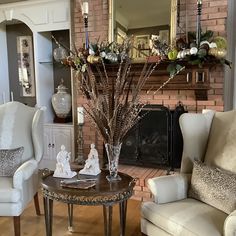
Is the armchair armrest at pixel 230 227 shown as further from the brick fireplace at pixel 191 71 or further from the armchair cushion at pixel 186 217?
the brick fireplace at pixel 191 71

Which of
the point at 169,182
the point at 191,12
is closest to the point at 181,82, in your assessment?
the point at 191,12

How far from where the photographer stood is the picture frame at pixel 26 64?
14.5 ft

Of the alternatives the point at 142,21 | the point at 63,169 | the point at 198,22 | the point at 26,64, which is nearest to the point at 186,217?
the point at 63,169

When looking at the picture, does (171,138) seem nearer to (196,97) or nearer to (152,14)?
(196,97)

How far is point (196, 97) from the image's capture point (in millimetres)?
3184

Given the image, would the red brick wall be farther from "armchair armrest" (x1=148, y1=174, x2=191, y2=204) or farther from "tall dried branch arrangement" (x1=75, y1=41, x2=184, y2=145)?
"tall dried branch arrangement" (x1=75, y1=41, x2=184, y2=145)

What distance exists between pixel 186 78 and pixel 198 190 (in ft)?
4.75

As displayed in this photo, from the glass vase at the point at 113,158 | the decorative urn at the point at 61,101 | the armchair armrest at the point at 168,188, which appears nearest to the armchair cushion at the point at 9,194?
the glass vase at the point at 113,158

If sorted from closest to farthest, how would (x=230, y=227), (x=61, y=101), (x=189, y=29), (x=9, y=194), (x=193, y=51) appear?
(x=230, y=227) < (x=9, y=194) < (x=193, y=51) < (x=189, y=29) < (x=61, y=101)

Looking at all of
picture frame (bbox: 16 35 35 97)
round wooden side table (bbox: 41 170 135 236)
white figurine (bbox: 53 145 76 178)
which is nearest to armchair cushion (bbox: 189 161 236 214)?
round wooden side table (bbox: 41 170 135 236)

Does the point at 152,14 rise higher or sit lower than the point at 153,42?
higher

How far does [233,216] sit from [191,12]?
7.62 ft

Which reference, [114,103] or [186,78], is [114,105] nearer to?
[114,103]

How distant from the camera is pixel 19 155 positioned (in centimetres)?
Result: 254
